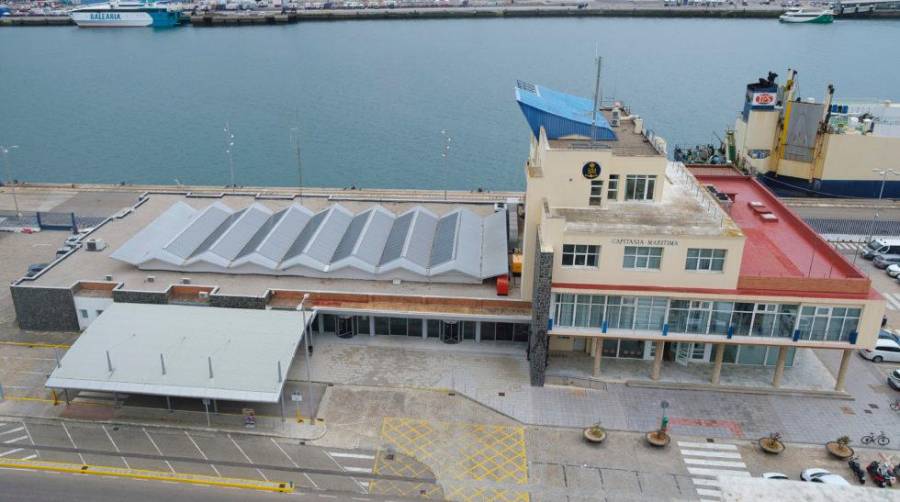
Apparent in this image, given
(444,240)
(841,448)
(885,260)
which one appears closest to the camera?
(841,448)

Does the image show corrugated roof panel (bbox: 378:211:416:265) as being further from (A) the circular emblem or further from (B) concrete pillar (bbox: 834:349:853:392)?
(B) concrete pillar (bbox: 834:349:853:392)

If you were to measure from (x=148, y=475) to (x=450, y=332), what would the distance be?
21.8 metres

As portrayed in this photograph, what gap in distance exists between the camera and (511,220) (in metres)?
59.4

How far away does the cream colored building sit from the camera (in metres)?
42.2

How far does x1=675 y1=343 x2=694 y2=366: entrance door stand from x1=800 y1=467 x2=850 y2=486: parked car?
37.9 feet

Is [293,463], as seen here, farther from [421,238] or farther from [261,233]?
[261,233]

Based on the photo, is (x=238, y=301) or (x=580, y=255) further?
(x=238, y=301)

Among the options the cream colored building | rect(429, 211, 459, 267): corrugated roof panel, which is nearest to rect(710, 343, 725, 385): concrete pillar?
the cream colored building

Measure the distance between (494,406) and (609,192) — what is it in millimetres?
17130

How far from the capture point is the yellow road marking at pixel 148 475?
36969mm

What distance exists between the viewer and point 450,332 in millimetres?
50031

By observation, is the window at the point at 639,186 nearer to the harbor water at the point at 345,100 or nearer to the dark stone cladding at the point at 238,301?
the dark stone cladding at the point at 238,301

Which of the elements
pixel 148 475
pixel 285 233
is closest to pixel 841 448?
pixel 148 475

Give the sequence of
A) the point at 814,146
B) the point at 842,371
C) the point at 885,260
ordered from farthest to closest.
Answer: the point at 814,146
the point at 885,260
the point at 842,371
